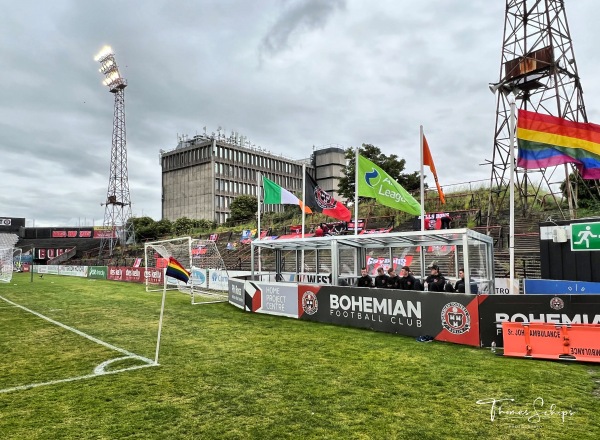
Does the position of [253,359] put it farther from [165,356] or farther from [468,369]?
[468,369]

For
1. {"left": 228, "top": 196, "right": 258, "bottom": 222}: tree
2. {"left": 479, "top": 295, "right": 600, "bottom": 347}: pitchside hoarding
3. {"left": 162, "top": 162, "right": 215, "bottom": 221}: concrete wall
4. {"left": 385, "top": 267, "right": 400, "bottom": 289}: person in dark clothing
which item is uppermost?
{"left": 162, "top": 162, "right": 215, "bottom": 221}: concrete wall

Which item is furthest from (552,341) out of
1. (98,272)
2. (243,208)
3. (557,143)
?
(243,208)

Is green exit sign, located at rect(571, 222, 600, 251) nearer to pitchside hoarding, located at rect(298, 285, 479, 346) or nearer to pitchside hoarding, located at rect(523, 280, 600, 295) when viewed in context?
pitchside hoarding, located at rect(523, 280, 600, 295)

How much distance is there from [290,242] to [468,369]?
9.62 m

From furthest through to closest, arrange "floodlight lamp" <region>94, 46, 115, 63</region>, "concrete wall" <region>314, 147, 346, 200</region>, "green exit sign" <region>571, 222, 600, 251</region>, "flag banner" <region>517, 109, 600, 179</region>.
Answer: "concrete wall" <region>314, 147, 346, 200</region>
"floodlight lamp" <region>94, 46, 115, 63</region>
"green exit sign" <region>571, 222, 600, 251</region>
"flag banner" <region>517, 109, 600, 179</region>

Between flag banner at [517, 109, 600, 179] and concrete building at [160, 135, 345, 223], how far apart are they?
84762 millimetres

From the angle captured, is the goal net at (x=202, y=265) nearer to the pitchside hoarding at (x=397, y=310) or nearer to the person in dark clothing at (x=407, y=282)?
the pitchside hoarding at (x=397, y=310)

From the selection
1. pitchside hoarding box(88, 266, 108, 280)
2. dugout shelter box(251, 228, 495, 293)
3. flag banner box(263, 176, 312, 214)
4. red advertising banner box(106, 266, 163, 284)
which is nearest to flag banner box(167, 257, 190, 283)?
dugout shelter box(251, 228, 495, 293)

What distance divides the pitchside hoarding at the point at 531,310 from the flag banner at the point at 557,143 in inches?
142

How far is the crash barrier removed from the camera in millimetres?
8529

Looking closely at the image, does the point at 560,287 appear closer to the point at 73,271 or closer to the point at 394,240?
the point at 394,240

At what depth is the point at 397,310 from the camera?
11.8 m

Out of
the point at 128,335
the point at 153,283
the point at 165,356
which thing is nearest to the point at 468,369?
the point at 165,356

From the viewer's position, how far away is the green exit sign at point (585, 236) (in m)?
14.9
